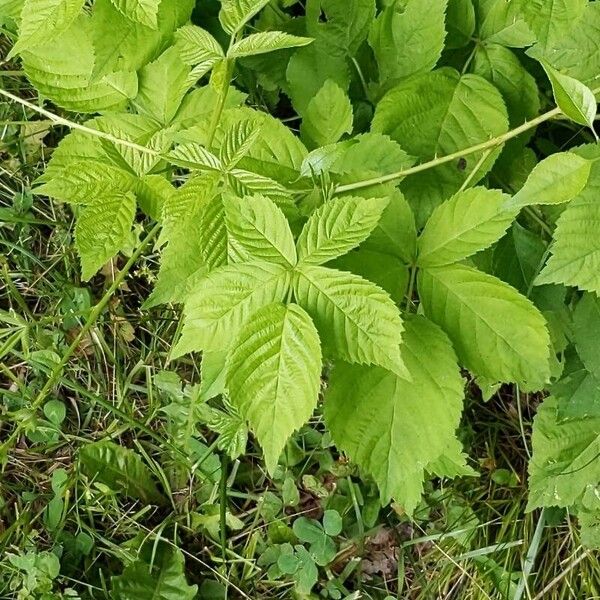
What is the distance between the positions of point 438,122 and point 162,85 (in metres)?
0.41

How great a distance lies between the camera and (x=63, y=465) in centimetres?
170

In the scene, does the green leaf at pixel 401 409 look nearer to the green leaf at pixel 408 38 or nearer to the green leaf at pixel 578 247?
the green leaf at pixel 578 247

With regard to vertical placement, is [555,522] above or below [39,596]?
above

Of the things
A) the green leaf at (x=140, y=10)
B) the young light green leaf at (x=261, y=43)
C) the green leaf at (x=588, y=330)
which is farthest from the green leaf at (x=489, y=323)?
the green leaf at (x=140, y=10)

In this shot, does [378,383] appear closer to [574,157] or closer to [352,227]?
[352,227]

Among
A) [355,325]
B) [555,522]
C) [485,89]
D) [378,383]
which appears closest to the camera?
[355,325]

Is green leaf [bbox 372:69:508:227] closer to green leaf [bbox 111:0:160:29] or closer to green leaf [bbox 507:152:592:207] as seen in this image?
green leaf [bbox 507:152:592:207]

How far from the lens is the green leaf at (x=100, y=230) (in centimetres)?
91

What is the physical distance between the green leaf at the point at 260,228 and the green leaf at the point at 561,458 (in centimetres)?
73

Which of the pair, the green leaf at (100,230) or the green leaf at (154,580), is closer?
the green leaf at (100,230)

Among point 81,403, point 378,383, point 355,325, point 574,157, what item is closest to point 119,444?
point 81,403

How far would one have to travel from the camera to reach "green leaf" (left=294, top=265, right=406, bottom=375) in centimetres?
80

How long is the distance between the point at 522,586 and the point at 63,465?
1034 millimetres

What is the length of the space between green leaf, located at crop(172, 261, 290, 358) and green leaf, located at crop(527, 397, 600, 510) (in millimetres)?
733
